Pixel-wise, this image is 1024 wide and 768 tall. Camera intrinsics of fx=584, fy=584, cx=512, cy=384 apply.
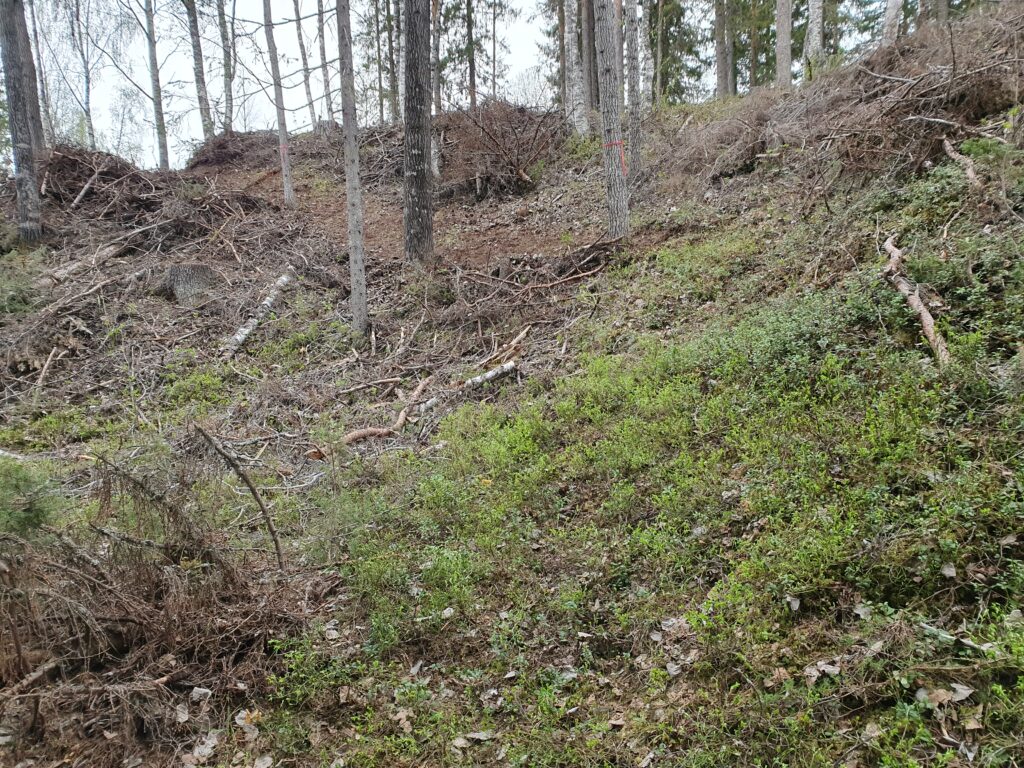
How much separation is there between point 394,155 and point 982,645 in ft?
59.6

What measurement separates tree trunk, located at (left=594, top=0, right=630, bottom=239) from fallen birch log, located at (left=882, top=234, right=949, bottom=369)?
488 cm

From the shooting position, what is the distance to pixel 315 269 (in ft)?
39.7

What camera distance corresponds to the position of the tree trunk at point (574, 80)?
1589cm

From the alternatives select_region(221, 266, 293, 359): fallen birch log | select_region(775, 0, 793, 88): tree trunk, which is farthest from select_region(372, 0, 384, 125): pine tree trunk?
select_region(775, 0, 793, 88): tree trunk

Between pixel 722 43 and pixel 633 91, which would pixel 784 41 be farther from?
pixel 722 43

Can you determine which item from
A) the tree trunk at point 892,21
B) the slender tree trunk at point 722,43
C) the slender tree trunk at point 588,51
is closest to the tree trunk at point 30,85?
the slender tree trunk at point 588,51

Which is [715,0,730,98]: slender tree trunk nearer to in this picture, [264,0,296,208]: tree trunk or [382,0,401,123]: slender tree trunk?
[382,0,401,123]: slender tree trunk

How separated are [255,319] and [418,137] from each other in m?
4.47

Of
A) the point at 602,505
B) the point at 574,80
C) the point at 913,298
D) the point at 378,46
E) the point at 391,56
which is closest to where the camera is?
the point at 602,505

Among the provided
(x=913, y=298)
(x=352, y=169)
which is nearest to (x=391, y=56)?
(x=352, y=169)

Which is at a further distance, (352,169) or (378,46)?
(378,46)

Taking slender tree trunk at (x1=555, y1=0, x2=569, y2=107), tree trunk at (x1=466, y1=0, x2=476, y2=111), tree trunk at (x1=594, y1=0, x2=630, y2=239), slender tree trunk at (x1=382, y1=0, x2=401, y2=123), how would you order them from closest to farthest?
tree trunk at (x1=594, y1=0, x2=630, y2=239) → slender tree trunk at (x1=555, y1=0, x2=569, y2=107) → slender tree trunk at (x1=382, y1=0, x2=401, y2=123) → tree trunk at (x1=466, y1=0, x2=476, y2=111)

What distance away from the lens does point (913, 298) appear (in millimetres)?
5117

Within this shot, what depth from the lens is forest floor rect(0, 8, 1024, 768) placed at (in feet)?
10.2
